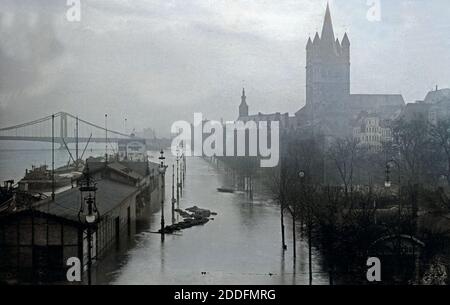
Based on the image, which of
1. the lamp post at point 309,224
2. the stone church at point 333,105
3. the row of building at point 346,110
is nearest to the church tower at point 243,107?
the row of building at point 346,110

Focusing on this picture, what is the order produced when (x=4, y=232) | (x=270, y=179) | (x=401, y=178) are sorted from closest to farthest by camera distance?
(x=4, y=232), (x=401, y=178), (x=270, y=179)

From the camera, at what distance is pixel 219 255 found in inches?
227

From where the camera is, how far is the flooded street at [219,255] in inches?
190

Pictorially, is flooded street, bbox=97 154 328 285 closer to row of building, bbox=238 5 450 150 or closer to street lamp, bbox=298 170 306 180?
street lamp, bbox=298 170 306 180

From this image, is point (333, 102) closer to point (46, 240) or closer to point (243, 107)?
point (243, 107)

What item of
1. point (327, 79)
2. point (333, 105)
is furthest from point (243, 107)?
point (333, 105)

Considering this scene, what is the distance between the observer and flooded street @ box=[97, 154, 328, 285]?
4828mm

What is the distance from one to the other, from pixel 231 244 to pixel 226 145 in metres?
4.67

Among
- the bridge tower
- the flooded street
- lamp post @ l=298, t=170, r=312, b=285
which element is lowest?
the flooded street

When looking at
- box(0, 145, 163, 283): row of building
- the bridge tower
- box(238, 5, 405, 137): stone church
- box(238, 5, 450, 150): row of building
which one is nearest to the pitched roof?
box(0, 145, 163, 283): row of building
